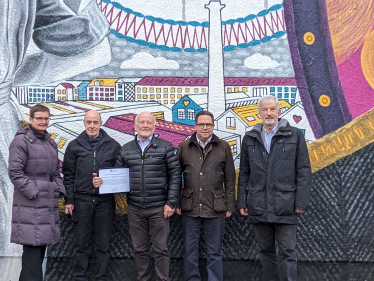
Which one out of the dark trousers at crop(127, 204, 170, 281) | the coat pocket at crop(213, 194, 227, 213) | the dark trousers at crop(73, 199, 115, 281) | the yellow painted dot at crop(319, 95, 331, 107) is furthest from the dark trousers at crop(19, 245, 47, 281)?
the yellow painted dot at crop(319, 95, 331, 107)

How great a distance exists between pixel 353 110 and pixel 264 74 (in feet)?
3.18

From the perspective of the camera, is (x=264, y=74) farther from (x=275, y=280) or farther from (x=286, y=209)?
(x=275, y=280)

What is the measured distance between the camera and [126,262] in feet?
14.5

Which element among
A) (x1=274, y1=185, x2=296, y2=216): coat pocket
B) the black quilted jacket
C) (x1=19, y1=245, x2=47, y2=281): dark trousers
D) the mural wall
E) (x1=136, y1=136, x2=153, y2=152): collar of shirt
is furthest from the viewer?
the mural wall

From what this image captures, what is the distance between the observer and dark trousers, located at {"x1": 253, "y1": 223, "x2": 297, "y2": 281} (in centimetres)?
357

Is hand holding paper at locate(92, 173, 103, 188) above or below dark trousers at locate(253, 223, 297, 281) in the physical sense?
above

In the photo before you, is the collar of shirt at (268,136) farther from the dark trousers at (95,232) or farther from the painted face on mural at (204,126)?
the dark trousers at (95,232)

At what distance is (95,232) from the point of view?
405 cm

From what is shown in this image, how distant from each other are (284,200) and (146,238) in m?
1.29

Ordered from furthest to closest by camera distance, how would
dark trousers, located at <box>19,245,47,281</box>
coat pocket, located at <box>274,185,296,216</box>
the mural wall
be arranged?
the mural wall, dark trousers, located at <box>19,245,47,281</box>, coat pocket, located at <box>274,185,296,216</box>

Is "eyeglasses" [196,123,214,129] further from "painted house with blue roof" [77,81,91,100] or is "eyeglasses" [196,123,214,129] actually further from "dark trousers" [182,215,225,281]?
"painted house with blue roof" [77,81,91,100]

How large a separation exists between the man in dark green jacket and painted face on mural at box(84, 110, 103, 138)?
0.84 meters

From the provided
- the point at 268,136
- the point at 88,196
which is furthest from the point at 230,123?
the point at 88,196

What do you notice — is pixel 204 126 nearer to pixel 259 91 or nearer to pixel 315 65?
pixel 259 91
